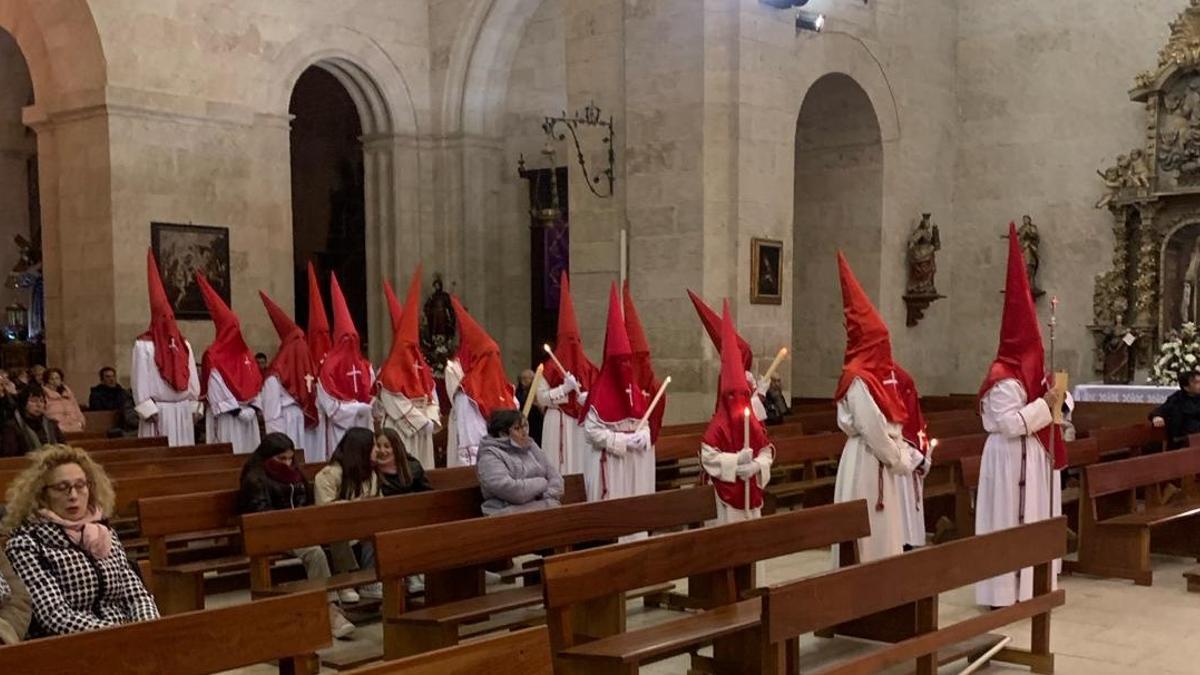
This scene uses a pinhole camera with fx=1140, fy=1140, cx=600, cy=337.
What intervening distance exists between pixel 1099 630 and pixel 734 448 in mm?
2314

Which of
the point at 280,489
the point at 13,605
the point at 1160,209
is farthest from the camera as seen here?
the point at 1160,209

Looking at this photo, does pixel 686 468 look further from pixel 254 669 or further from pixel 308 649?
pixel 308 649

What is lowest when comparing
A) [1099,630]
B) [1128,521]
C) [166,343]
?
[1099,630]

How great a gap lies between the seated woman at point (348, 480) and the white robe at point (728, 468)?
2064mm

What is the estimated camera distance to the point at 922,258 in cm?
1631

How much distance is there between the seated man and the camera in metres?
10.0

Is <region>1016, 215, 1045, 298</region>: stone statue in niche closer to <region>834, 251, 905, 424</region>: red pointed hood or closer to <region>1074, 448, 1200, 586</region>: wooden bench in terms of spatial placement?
<region>1074, 448, 1200, 586</region>: wooden bench

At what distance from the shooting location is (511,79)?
1895 centimetres

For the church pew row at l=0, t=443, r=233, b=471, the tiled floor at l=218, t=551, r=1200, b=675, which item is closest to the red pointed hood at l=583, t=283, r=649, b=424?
the tiled floor at l=218, t=551, r=1200, b=675

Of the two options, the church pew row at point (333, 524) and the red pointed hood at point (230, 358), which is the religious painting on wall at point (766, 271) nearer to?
the red pointed hood at point (230, 358)

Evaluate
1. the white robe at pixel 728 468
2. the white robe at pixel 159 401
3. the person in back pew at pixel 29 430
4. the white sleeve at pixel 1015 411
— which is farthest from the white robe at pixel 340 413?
the white sleeve at pixel 1015 411

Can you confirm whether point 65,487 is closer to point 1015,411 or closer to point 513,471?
point 513,471

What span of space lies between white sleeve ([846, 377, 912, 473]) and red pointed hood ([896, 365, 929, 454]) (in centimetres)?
50

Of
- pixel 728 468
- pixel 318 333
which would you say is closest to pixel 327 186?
pixel 318 333
